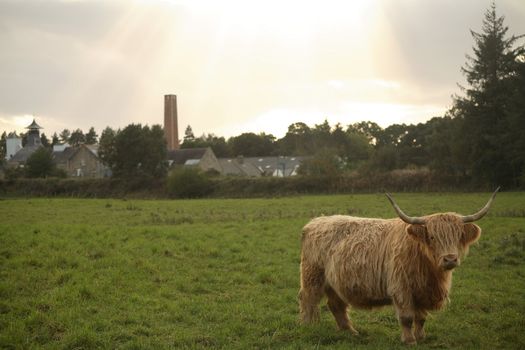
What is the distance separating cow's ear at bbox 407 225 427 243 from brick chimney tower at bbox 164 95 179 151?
291 ft

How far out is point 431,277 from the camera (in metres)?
7.34

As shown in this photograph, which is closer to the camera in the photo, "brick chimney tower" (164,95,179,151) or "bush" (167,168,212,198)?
"bush" (167,168,212,198)

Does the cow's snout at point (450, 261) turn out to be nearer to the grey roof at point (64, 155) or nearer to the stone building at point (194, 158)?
the stone building at point (194, 158)

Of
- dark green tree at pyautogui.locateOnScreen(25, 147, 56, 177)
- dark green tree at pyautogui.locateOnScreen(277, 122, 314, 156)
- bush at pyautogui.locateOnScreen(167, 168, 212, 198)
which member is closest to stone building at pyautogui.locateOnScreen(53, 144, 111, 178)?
dark green tree at pyautogui.locateOnScreen(25, 147, 56, 177)

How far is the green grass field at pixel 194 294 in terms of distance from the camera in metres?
7.89

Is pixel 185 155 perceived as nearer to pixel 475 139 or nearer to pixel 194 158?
pixel 194 158

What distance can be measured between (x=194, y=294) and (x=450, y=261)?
607 centimetres

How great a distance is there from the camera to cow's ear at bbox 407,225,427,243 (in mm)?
7191

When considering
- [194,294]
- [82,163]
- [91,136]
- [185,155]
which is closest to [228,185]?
[185,155]

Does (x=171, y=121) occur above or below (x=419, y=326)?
above

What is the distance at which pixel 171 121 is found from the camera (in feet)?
309

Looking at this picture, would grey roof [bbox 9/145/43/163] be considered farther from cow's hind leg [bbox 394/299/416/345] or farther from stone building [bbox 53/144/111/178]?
cow's hind leg [bbox 394/299/416/345]

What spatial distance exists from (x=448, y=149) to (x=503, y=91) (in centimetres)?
773

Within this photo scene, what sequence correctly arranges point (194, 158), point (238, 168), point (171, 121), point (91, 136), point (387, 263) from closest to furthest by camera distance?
point (387, 263), point (194, 158), point (171, 121), point (238, 168), point (91, 136)
